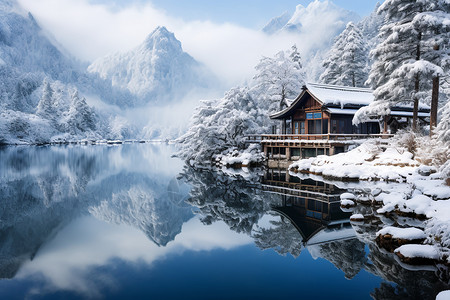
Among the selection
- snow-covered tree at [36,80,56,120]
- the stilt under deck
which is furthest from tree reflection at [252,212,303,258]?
snow-covered tree at [36,80,56,120]

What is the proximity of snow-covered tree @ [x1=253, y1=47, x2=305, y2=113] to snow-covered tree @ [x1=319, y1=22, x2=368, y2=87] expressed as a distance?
34.5 feet

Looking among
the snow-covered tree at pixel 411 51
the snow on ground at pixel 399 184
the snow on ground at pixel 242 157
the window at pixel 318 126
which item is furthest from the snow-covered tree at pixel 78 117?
the snow-covered tree at pixel 411 51

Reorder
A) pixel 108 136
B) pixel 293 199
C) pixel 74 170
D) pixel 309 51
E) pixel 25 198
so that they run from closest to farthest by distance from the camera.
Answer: pixel 293 199, pixel 25 198, pixel 74 170, pixel 108 136, pixel 309 51

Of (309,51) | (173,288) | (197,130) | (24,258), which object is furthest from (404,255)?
(309,51)

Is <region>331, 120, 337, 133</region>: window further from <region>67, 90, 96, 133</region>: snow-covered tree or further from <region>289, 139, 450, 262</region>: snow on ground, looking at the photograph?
<region>67, 90, 96, 133</region>: snow-covered tree

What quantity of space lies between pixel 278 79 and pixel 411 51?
20929 mm

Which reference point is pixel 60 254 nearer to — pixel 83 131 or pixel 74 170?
pixel 74 170

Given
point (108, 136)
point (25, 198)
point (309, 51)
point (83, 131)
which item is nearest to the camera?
point (25, 198)

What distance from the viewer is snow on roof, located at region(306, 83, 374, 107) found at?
3338cm

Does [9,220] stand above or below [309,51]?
below

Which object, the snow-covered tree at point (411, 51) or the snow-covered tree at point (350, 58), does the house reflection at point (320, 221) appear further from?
the snow-covered tree at point (350, 58)

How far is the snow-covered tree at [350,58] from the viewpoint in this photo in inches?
1939

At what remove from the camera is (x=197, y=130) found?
37.4 m

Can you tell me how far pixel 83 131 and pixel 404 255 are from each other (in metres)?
127
